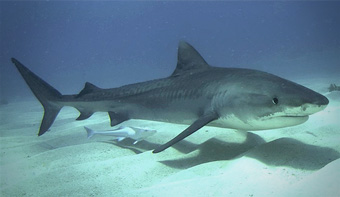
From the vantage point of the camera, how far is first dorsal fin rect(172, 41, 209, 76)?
4.38 metres

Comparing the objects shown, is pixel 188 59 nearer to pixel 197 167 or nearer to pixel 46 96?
pixel 197 167

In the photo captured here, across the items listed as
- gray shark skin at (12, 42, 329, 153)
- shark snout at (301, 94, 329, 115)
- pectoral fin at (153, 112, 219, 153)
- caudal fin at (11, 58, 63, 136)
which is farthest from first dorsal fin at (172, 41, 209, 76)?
caudal fin at (11, 58, 63, 136)

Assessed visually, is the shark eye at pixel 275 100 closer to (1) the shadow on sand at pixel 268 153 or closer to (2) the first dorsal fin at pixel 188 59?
(1) the shadow on sand at pixel 268 153

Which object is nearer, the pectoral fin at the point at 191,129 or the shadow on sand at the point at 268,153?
the shadow on sand at the point at 268,153

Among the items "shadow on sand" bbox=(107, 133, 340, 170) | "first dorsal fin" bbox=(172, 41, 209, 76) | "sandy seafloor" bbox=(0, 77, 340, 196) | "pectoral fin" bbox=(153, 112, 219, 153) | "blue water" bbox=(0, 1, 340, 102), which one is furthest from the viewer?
"blue water" bbox=(0, 1, 340, 102)

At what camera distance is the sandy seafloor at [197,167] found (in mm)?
2100

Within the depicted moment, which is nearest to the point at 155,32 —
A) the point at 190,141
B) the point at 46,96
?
the point at 46,96

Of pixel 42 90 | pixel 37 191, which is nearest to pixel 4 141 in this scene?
pixel 42 90

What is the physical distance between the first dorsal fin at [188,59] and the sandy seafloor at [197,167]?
4.60 ft

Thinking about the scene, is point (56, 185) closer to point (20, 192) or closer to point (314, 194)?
point (20, 192)

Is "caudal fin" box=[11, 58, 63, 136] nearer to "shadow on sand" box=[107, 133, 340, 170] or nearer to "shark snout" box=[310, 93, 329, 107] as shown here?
"shadow on sand" box=[107, 133, 340, 170]

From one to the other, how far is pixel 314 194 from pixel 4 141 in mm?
6864

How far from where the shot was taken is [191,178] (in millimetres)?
2566

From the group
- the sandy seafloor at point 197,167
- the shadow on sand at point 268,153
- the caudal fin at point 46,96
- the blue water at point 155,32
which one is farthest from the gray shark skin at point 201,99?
the blue water at point 155,32
